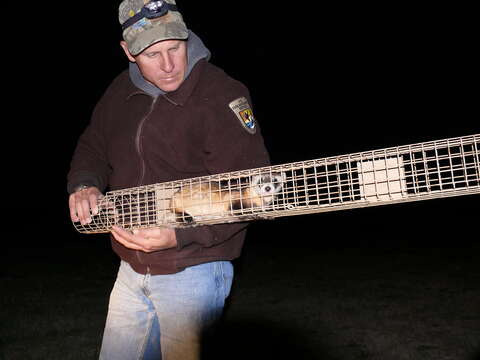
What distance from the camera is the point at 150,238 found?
4.25 feet

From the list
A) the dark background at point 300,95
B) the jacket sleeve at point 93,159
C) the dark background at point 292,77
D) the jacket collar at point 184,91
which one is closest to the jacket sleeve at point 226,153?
the jacket collar at point 184,91

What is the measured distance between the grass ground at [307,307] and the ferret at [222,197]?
17.5 inches

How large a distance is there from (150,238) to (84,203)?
1.08ft

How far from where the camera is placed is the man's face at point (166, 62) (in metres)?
1.46

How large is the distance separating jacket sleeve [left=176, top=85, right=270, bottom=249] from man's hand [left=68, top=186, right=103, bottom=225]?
1.16 ft

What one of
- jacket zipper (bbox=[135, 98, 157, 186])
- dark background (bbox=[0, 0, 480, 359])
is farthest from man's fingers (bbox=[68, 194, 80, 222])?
dark background (bbox=[0, 0, 480, 359])

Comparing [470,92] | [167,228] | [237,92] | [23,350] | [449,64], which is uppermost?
[237,92]

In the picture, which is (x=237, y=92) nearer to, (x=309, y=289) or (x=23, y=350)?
(x=23, y=350)

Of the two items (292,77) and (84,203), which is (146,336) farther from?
(292,77)

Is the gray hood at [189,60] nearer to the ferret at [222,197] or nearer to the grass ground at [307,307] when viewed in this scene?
the ferret at [222,197]

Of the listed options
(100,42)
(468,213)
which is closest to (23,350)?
(100,42)

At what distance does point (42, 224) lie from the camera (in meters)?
10.4

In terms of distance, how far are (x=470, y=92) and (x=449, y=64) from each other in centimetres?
87

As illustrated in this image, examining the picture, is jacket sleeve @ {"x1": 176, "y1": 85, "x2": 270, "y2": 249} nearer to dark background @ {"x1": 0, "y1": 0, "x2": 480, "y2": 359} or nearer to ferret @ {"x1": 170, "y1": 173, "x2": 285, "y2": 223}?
ferret @ {"x1": 170, "y1": 173, "x2": 285, "y2": 223}
